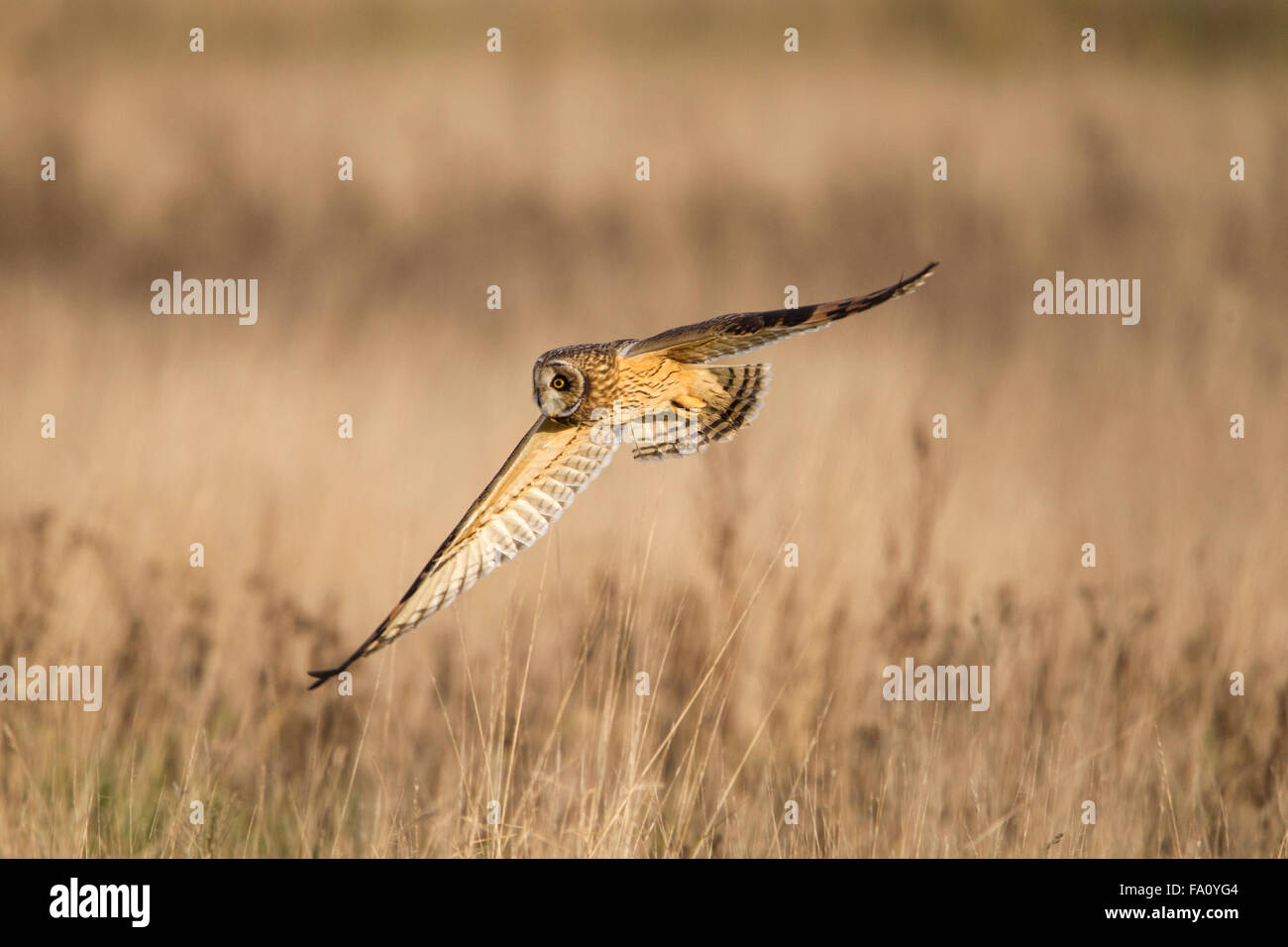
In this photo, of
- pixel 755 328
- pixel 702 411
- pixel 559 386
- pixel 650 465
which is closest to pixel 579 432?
pixel 559 386

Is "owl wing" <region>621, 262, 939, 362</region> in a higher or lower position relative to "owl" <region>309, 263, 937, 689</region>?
higher

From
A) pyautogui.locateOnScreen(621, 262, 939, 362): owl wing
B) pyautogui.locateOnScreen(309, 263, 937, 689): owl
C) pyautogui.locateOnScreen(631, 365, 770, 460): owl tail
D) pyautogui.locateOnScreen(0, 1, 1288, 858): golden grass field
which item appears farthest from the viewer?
pyautogui.locateOnScreen(0, 1, 1288, 858): golden grass field

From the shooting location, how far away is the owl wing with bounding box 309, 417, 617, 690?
8.79 ft

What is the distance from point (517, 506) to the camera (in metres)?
2.78

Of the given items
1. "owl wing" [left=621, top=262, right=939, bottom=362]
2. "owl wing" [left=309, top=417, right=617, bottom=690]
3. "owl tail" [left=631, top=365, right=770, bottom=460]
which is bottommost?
"owl wing" [left=309, top=417, right=617, bottom=690]

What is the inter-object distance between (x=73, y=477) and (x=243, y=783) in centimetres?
214

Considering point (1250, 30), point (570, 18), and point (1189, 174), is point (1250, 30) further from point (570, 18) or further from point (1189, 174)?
point (570, 18)

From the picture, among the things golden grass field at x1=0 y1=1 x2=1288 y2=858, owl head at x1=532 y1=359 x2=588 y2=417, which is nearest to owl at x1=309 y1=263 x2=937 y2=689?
owl head at x1=532 y1=359 x2=588 y2=417

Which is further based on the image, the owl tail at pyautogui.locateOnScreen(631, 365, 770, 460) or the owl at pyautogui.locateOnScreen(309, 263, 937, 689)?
the owl tail at pyautogui.locateOnScreen(631, 365, 770, 460)

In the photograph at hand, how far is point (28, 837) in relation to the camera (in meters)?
3.23

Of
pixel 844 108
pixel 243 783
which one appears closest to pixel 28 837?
pixel 243 783

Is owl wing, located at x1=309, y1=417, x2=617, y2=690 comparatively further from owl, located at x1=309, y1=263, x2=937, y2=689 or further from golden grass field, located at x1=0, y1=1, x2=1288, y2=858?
golden grass field, located at x1=0, y1=1, x2=1288, y2=858

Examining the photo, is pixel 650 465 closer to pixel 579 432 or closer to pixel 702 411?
pixel 702 411

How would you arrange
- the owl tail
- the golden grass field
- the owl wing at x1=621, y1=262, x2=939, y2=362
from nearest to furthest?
the owl wing at x1=621, y1=262, x2=939, y2=362 < the owl tail < the golden grass field
